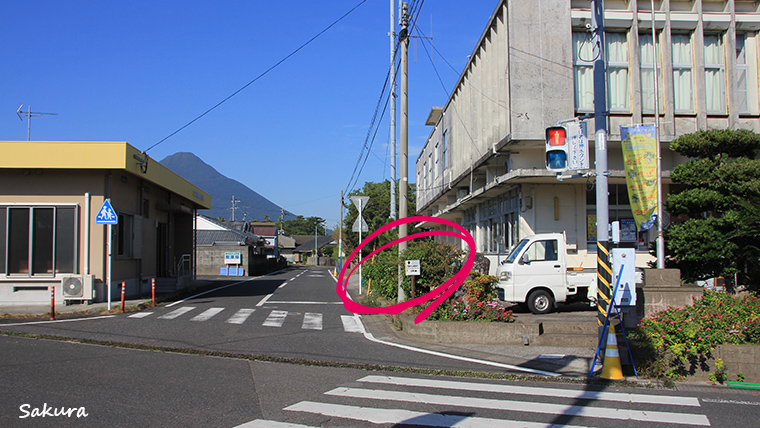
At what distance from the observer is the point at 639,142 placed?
16422mm

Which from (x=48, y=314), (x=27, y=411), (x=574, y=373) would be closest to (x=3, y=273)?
(x=48, y=314)

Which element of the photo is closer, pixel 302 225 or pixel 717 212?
pixel 717 212

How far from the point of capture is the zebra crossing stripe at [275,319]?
14295mm

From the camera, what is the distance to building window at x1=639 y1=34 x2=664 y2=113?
61.4ft

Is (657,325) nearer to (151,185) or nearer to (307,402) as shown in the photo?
(307,402)

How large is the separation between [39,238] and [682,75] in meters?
22.4

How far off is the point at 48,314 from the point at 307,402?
12009mm

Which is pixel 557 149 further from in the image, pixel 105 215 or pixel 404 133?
pixel 105 215

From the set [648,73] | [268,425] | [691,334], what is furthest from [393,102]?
[268,425]

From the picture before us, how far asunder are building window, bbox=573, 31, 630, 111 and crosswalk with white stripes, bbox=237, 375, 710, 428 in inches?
517

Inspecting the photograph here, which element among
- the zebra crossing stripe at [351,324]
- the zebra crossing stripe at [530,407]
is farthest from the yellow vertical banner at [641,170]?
the zebra crossing stripe at [530,407]

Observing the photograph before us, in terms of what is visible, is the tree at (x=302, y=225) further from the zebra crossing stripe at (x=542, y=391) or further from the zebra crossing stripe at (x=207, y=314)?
the zebra crossing stripe at (x=542, y=391)

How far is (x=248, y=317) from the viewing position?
15.6m

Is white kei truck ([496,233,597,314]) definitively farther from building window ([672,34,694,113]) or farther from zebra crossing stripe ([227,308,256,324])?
building window ([672,34,694,113])
